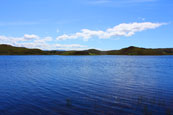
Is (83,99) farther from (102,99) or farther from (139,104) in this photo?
(139,104)

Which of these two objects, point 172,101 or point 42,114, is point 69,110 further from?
point 172,101

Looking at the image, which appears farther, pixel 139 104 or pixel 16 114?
pixel 139 104

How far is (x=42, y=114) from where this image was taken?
13289 millimetres

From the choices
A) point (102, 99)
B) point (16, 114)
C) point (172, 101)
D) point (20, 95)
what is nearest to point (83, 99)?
point (102, 99)

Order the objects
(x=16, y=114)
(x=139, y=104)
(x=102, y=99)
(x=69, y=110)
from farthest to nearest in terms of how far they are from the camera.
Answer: (x=102, y=99)
(x=139, y=104)
(x=69, y=110)
(x=16, y=114)

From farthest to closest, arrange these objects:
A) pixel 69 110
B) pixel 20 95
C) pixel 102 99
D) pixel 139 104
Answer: pixel 20 95 < pixel 102 99 < pixel 139 104 < pixel 69 110

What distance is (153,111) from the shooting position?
44.9 feet

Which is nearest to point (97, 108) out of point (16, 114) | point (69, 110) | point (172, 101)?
point (69, 110)

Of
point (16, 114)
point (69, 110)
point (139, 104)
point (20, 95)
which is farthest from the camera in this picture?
point (20, 95)

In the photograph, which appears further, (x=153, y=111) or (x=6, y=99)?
(x=6, y=99)

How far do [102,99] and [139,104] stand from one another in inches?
164

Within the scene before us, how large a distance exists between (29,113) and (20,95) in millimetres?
6981

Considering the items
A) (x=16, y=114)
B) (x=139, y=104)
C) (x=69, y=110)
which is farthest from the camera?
(x=139, y=104)

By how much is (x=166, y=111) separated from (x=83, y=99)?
860 cm
